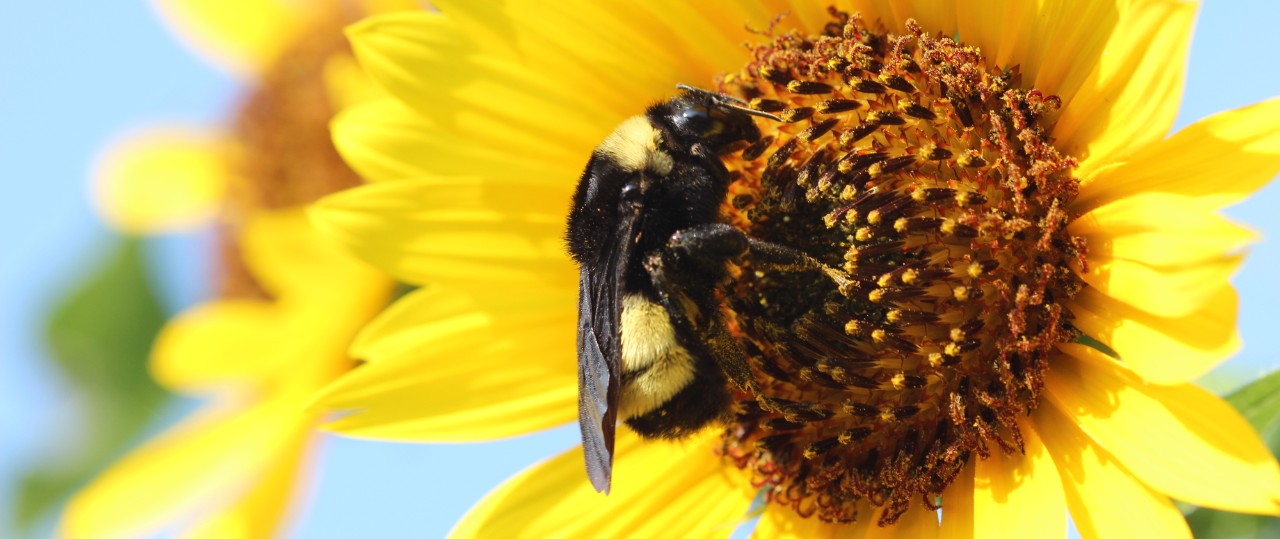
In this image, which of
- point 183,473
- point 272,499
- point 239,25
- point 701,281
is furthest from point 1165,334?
point 239,25

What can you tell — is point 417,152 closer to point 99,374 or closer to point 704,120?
point 704,120

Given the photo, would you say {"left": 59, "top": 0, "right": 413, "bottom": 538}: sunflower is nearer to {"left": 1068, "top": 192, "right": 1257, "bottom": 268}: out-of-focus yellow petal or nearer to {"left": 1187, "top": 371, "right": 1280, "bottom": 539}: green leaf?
{"left": 1068, "top": 192, "right": 1257, "bottom": 268}: out-of-focus yellow petal

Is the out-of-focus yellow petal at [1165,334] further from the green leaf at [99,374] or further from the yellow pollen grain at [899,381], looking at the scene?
the green leaf at [99,374]

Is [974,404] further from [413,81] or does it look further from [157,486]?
[157,486]

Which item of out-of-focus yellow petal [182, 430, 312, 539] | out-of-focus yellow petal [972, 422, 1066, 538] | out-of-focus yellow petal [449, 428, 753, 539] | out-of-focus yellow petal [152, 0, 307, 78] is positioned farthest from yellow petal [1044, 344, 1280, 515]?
out-of-focus yellow petal [152, 0, 307, 78]

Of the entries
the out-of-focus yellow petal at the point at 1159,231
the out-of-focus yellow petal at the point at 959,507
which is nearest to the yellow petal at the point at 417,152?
the out-of-focus yellow petal at the point at 959,507

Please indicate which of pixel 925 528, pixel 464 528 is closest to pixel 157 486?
pixel 464 528

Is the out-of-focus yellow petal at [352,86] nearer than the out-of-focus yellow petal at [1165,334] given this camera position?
No
